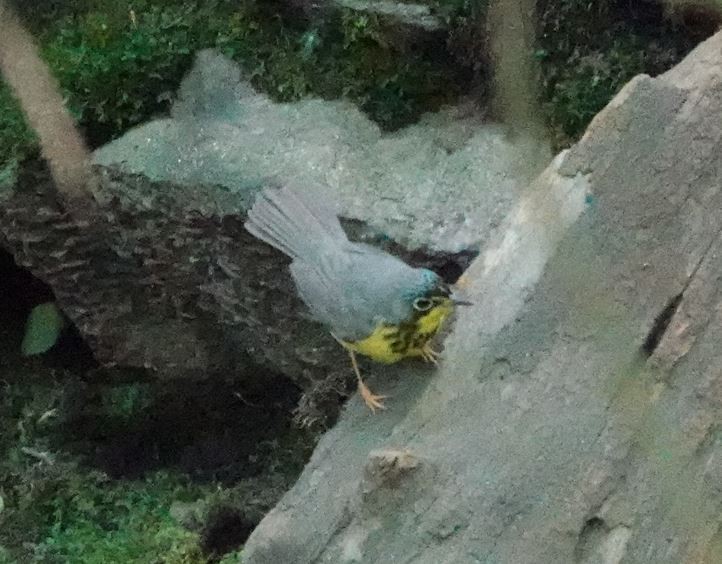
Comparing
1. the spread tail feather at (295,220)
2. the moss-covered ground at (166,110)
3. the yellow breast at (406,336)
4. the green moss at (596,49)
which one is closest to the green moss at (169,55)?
the moss-covered ground at (166,110)

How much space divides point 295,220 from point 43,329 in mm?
1505

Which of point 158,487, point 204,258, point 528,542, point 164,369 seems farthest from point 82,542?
point 528,542

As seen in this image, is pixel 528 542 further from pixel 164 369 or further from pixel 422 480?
pixel 164 369

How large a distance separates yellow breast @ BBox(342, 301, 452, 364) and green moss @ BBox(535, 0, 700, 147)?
870 millimetres

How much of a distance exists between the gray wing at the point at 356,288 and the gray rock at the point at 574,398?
130mm

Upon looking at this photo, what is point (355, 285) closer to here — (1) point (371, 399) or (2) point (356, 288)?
(2) point (356, 288)

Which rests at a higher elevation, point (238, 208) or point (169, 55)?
point (169, 55)

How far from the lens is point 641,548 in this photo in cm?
167

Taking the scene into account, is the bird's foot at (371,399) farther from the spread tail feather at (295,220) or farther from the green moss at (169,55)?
the green moss at (169,55)

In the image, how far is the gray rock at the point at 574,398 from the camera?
1680mm

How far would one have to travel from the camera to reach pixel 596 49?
8.78 ft

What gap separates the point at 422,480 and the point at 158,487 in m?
1.58

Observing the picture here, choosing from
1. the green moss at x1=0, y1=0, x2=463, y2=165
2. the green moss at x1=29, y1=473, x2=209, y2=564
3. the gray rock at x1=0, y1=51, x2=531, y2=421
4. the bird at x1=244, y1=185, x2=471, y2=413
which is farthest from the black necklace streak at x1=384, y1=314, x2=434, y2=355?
the green moss at x1=29, y1=473, x2=209, y2=564

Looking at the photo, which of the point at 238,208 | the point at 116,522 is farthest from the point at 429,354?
the point at 116,522
